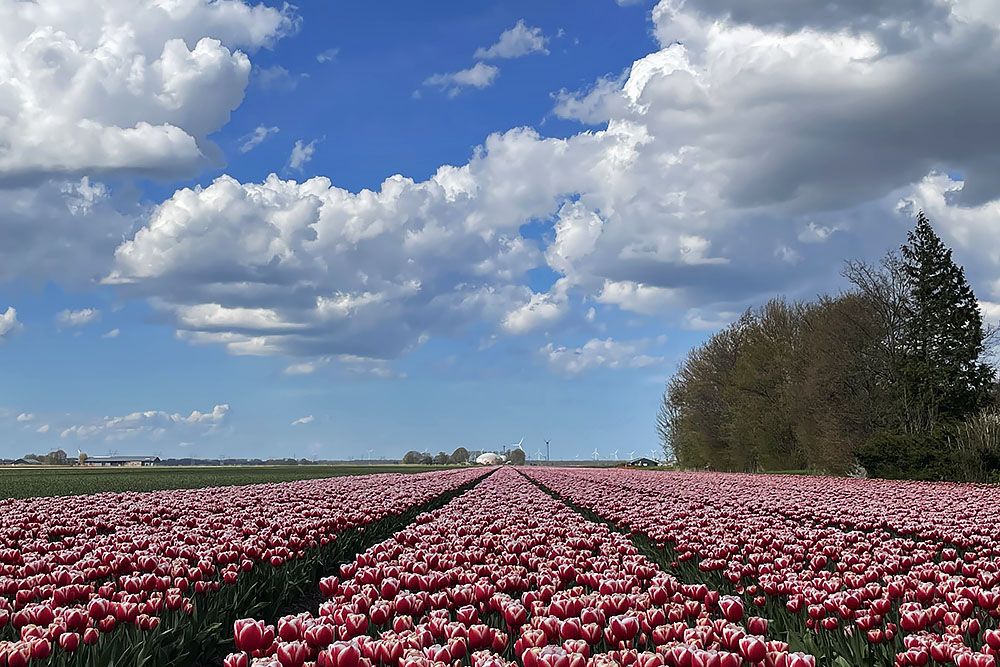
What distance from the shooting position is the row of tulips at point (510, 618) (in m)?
3.59

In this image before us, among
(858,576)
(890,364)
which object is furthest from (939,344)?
(858,576)

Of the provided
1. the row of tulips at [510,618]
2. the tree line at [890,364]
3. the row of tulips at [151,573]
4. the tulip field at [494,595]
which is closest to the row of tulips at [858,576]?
the tulip field at [494,595]

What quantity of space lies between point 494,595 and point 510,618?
1.48 ft

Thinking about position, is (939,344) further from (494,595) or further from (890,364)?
(494,595)

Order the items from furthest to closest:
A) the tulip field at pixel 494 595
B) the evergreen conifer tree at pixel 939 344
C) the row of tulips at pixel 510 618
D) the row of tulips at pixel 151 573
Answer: the evergreen conifer tree at pixel 939 344 → the row of tulips at pixel 151 573 → the tulip field at pixel 494 595 → the row of tulips at pixel 510 618

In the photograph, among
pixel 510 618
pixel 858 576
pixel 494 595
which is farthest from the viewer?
pixel 858 576

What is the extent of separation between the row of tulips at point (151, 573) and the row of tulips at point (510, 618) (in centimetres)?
90

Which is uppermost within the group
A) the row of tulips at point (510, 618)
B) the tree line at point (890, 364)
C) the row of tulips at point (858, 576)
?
the tree line at point (890, 364)

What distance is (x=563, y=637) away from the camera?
4.35 metres

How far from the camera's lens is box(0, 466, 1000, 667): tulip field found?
3.98m

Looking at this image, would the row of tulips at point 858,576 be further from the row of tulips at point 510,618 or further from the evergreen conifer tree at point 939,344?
the evergreen conifer tree at point 939,344

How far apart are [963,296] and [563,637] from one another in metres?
47.7

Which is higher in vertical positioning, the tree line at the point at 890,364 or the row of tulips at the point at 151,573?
the tree line at the point at 890,364

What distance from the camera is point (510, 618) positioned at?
484cm
